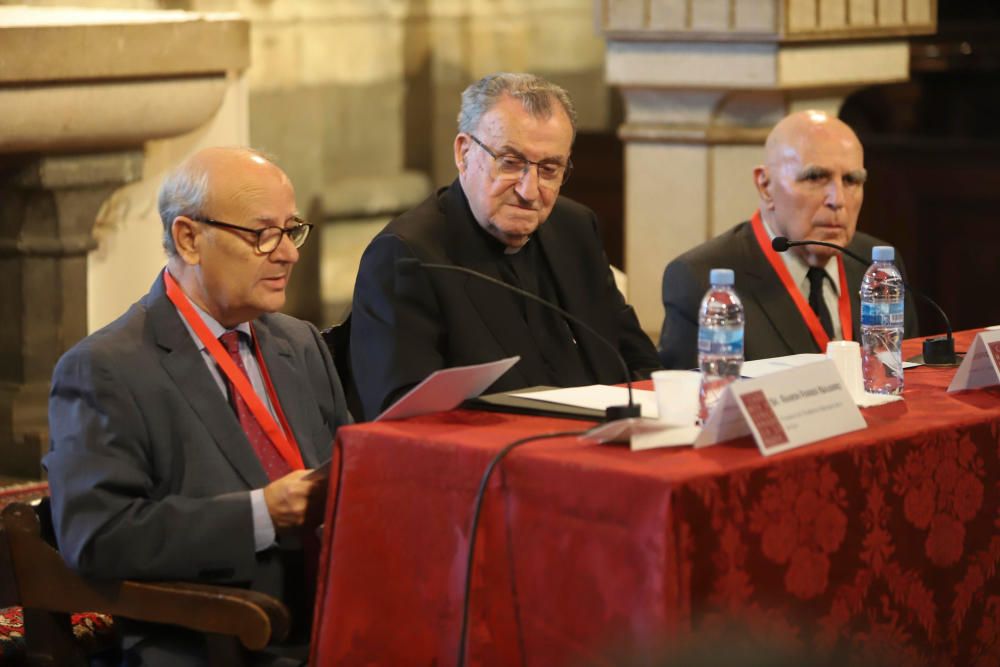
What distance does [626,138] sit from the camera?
6324 mm

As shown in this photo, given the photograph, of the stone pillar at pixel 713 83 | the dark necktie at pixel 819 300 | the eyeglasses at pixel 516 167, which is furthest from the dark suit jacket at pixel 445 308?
the stone pillar at pixel 713 83

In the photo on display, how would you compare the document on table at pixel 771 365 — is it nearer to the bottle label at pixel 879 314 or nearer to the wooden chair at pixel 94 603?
the bottle label at pixel 879 314

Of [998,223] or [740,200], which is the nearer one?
[740,200]

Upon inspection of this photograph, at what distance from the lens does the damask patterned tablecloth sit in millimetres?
2320

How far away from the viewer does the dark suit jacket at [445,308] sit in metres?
3.34

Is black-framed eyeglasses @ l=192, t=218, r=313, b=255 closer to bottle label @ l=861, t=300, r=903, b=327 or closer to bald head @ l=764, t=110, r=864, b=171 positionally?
bottle label @ l=861, t=300, r=903, b=327

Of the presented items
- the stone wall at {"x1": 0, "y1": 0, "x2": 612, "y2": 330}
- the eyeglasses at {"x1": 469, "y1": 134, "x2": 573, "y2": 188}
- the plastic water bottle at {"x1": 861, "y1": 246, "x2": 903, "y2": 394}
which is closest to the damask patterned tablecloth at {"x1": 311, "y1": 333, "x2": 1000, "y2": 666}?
the plastic water bottle at {"x1": 861, "y1": 246, "x2": 903, "y2": 394}

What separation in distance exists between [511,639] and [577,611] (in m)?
0.15

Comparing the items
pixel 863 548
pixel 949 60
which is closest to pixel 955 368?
pixel 863 548

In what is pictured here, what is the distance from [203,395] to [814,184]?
6.45 feet

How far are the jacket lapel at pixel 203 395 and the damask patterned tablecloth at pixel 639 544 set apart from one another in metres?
0.31

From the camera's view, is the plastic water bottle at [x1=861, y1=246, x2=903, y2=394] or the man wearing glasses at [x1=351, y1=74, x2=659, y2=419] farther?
the man wearing glasses at [x1=351, y1=74, x2=659, y2=419]

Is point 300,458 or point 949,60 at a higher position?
point 949,60

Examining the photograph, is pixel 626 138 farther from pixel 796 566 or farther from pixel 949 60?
pixel 796 566
